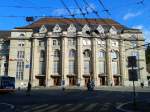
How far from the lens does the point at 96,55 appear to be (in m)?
74.7

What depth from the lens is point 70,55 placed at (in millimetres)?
74875

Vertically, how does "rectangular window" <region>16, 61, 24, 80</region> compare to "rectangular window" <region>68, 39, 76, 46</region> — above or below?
below

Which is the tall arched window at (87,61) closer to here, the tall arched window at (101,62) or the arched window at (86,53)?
the arched window at (86,53)

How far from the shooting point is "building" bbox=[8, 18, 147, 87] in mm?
73438

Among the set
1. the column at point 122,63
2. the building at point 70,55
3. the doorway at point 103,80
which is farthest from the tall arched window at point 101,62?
the column at point 122,63

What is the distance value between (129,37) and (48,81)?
24.5 m

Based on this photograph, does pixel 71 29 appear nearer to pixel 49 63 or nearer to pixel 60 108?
pixel 49 63

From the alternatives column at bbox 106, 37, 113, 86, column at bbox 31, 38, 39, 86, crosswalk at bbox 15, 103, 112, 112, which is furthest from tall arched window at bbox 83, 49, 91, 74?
Answer: crosswalk at bbox 15, 103, 112, 112

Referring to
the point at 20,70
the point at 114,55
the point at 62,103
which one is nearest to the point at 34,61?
the point at 20,70

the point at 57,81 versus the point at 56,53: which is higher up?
the point at 56,53

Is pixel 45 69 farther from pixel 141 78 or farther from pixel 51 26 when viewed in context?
pixel 141 78

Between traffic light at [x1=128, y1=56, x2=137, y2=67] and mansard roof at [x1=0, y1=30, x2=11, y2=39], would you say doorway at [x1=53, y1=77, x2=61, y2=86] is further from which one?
traffic light at [x1=128, y1=56, x2=137, y2=67]

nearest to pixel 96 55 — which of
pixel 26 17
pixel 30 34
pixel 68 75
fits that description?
pixel 68 75

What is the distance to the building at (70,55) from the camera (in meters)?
73.4
